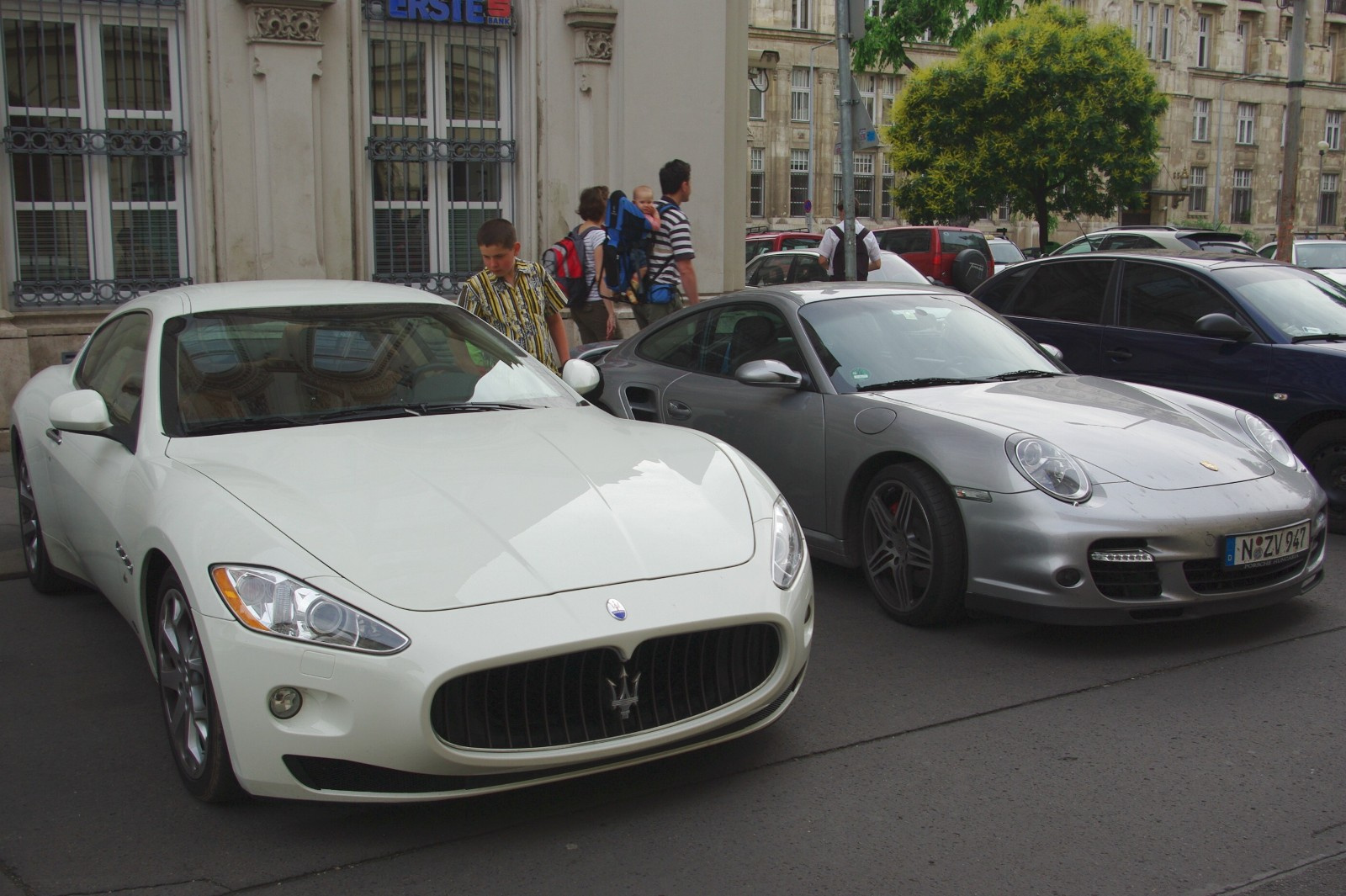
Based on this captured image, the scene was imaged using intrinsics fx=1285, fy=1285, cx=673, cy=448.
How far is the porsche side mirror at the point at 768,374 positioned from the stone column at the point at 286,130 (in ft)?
22.4

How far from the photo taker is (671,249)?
31.1 ft

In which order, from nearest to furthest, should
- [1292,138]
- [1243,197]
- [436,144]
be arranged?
1. [436,144]
2. [1292,138]
3. [1243,197]

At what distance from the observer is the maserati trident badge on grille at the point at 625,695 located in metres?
3.29

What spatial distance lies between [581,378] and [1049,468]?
183 cm

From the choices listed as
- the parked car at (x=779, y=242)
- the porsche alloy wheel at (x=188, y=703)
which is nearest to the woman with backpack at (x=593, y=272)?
the porsche alloy wheel at (x=188, y=703)

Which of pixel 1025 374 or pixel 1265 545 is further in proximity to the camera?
pixel 1025 374

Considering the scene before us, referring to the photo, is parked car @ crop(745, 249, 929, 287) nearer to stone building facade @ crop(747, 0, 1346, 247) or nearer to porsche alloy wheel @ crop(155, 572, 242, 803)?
porsche alloy wheel @ crop(155, 572, 242, 803)

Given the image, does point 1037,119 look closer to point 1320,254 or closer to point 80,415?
point 1320,254

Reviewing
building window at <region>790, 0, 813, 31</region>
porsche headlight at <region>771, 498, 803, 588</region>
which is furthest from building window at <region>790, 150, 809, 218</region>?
porsche headlight at <region>771, 498, 803, 588</region>

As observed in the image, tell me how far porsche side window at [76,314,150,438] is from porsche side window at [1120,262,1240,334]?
585 centimetres

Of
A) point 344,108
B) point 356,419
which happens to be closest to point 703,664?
point 356,419

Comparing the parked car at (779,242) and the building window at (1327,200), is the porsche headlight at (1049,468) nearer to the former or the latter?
the parked car at (779,242)

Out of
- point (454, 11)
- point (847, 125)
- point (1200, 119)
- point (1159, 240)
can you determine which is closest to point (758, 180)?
point (1200, 119)

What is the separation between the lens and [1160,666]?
470 centimetres
